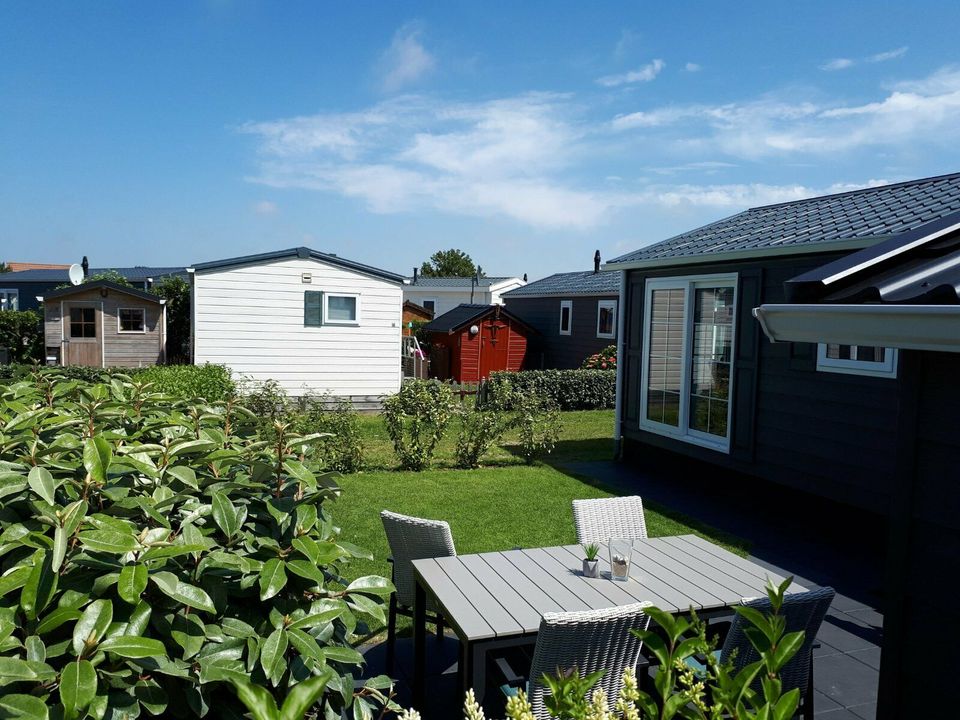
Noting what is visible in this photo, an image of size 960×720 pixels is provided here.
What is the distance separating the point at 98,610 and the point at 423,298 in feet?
127

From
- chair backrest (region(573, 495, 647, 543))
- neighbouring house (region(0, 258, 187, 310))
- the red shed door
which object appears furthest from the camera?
neighbouring house (region(0, 258, 187, 310))

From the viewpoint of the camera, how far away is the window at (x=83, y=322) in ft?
55.5

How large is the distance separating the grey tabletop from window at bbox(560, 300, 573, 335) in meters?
17.5

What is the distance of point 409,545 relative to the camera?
410 cm

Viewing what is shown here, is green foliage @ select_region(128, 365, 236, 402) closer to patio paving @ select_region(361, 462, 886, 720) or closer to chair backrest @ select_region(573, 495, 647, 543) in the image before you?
patio paving @ select_region(361, 462, 886, 720)

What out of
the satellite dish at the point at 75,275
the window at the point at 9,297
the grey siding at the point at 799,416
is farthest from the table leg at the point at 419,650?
the window at the point at 9,297

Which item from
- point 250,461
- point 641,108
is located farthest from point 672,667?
point 641,108

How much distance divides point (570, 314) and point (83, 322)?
13067mm

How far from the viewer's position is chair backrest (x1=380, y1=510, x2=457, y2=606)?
13.1 feet

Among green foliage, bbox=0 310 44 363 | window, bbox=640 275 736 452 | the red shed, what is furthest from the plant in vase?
green foliage, bbox=0 310 44 363

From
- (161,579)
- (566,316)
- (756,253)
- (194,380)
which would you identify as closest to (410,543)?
(161,579)

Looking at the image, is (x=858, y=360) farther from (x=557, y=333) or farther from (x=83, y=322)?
(x=83, y=322)

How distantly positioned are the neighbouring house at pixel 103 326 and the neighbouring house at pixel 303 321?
3.12m

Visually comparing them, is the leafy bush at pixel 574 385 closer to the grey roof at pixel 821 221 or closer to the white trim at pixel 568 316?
the white trim at pixel 568 316
